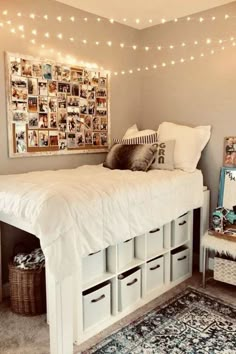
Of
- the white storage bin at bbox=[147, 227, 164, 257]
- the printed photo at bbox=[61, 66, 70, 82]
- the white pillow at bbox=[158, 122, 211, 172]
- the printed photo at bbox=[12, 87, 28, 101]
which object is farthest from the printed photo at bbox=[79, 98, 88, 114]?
the white storage bin at bbox=[147, 227, 164, 257]

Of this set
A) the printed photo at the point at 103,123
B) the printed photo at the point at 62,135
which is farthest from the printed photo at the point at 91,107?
the printed photo at the point at 62,135

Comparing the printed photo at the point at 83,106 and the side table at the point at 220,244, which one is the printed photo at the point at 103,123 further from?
the side table at the point at 220,244

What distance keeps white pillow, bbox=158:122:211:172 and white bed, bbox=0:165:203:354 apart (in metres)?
0.36

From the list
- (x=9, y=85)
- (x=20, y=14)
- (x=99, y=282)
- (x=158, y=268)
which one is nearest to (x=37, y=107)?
(x=9, y=85)

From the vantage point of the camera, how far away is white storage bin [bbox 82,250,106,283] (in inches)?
81.7

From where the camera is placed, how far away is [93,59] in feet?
10.0

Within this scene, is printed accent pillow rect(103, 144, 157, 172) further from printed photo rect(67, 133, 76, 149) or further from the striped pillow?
printed photo rect(67, 133, 76, 149)

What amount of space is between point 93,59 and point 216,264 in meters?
2.14

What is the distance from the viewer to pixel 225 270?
2658mm

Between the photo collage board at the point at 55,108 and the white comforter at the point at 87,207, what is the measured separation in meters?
0.41

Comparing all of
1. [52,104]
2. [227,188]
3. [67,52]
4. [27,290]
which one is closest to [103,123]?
[52,104]

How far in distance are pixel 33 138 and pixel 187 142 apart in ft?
4.38

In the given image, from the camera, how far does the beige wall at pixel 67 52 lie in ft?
8.15

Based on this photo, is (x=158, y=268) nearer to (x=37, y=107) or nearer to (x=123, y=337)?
(x=123, y=337)
